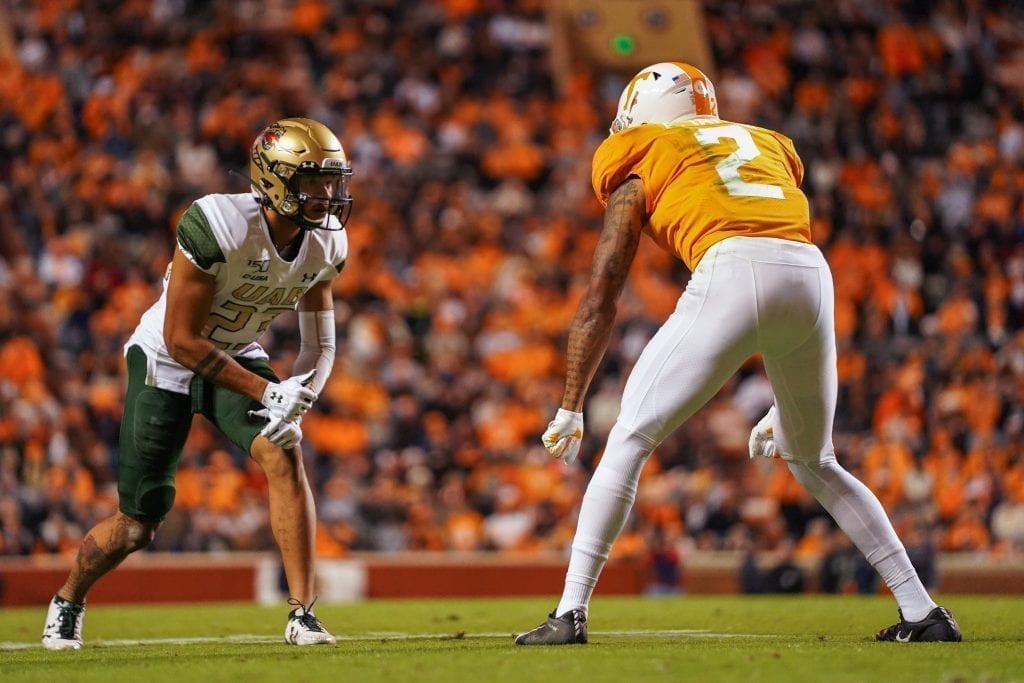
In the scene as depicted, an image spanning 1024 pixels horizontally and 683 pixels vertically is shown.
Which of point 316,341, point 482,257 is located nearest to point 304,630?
point 316,341

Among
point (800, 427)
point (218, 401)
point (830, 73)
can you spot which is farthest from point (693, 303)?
point (830, 73)

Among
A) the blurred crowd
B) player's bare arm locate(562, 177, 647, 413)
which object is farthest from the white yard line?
the blurred crowd

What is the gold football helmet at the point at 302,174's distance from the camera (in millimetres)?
5746

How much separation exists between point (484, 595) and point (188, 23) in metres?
10.2

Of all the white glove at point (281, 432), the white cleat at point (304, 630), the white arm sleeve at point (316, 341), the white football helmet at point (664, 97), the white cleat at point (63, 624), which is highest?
the white football helmet at point (664, 97)

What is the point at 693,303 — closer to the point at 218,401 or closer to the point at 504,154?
the point at 218,401

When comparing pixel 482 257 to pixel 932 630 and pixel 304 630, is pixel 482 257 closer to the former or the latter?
pixel 304 630

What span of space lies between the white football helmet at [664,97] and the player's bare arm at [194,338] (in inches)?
63.8

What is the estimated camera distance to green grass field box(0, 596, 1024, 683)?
4.35 m

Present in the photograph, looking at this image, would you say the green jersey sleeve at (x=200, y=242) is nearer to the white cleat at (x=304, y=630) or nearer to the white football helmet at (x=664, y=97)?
the white cleat at (x=304, y=630)

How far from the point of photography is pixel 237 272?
5699 mm

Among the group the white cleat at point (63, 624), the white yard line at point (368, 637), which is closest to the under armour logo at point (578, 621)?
the white yard line at point (368, 637)

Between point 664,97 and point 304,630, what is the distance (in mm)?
2357

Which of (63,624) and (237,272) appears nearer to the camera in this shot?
(237,272)
